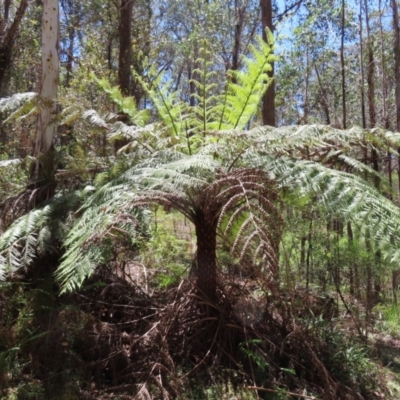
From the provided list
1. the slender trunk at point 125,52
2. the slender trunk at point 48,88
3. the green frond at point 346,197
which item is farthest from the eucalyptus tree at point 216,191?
the slender trunk at point 125,52

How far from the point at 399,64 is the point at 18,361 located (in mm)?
8891

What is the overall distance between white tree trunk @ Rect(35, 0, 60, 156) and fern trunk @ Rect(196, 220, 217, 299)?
215cm

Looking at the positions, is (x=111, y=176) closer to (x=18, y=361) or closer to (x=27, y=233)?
(x=27, y=233)

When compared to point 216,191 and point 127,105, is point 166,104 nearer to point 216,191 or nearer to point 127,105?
point 127,105

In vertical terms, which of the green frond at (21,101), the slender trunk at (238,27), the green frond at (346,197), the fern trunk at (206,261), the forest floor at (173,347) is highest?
the slender trunk at (238,27)

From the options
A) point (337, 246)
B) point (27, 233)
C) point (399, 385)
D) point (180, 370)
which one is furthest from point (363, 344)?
point (27, 233)

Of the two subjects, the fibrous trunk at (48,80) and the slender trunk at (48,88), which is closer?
the slender trunk at (48,88)

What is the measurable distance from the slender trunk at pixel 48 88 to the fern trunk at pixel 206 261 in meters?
1.81

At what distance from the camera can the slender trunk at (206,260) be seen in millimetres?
3635

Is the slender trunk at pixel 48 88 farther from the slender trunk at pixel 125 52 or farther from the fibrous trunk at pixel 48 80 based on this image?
the slender trunk at pixel 125 52

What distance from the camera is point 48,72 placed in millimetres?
5102

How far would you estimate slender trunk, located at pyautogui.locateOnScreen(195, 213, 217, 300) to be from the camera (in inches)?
143

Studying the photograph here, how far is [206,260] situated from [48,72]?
3.02 m

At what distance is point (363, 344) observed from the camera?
414 cm
